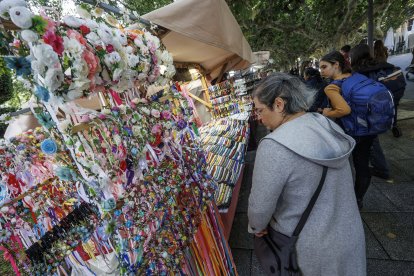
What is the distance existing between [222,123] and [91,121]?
445 centimetres

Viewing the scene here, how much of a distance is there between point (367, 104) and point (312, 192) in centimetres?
171

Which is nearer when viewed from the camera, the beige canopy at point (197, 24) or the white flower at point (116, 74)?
A: the white flower at point (116, 74)

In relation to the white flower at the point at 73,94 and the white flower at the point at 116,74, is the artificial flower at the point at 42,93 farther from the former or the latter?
the white flower at the point at 116,74

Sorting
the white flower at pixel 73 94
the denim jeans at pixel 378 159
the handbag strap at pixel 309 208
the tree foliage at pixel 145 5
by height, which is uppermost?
the tree foliage at pixel 145 5

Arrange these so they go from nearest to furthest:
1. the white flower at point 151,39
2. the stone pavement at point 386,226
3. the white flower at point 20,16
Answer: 1. the white flower at point 20,16
2. the white flower at point 151,39
3. the stone pavement at point 386,226

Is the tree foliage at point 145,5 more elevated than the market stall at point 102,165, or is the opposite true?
the tree foliage at point 145,5

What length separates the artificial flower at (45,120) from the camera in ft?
2.79

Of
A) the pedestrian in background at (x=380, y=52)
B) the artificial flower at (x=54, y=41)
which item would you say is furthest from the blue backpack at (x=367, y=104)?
the artificial flower at (x=54, y=41)

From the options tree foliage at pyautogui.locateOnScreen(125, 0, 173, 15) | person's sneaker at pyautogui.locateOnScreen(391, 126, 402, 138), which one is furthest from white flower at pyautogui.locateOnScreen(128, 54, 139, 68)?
tree foliage at pyautogui.locateOnScreen(125, 0, 173, 15)

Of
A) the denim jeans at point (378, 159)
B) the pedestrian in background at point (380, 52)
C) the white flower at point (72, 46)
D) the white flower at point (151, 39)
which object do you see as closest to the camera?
the white flower at point (72, 46)

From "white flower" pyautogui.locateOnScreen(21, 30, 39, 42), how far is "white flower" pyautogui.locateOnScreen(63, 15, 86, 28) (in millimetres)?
207

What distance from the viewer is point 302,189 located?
3.92 feet

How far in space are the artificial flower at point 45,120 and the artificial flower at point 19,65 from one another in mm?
152

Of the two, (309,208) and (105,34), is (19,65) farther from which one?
(309,208)
